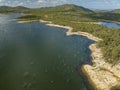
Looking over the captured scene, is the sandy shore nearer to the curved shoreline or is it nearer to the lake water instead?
the curved shoreline

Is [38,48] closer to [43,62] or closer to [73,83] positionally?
[43,62]

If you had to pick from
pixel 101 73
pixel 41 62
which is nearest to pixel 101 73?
pixel 101 73

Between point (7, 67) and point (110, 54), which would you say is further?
point (110, 54)

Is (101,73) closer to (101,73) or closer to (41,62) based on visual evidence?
(101,73)

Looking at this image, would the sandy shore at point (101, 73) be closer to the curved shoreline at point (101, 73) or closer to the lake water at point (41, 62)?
the curved shoreline at point (101, 73)

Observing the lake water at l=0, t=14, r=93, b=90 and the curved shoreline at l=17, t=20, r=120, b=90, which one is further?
the curved shoreline at l=17, t=20, r=120, b=90

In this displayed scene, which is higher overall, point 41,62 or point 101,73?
point 101,73

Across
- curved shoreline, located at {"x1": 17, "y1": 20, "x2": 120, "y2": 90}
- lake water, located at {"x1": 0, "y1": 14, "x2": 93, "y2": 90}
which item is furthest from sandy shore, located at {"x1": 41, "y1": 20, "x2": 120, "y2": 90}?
lake water, located at {"x1": 0, "y1": 14, "x2": 93, "y2": 90}

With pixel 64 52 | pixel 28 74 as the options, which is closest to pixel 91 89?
pixel 28 74
